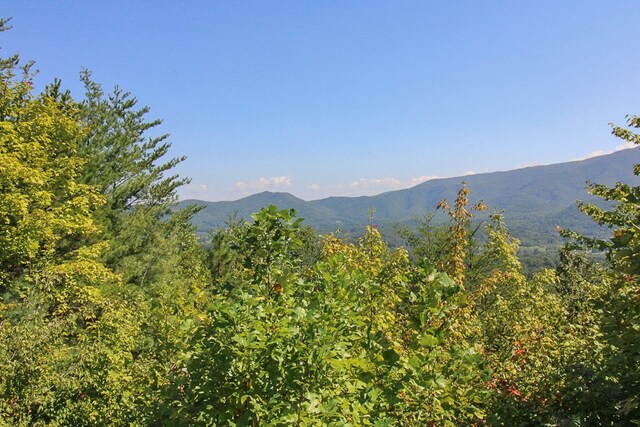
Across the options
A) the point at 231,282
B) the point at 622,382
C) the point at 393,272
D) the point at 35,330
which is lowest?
the point at 622,382

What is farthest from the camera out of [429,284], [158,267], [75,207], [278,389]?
[158,267]

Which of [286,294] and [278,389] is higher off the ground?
[286,294]

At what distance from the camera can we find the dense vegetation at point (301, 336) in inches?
113

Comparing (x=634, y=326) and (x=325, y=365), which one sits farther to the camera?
(x=634, y=326)

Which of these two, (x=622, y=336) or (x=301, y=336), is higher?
(x=301, y=336)

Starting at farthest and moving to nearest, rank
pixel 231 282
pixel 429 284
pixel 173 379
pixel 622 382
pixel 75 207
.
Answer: pixel 75 207 < pixel 231 282 < pixel 622 382 < pixel 173 379 < pixel 429 284

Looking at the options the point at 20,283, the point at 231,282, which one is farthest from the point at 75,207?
the point at 231,282

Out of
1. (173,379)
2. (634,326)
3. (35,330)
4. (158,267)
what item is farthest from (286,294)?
(158,267)

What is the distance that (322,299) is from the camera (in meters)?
3.63

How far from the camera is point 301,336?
117 inches

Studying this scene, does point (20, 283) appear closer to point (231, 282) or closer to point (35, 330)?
point (35, 330)

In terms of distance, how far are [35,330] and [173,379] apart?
5033 mm

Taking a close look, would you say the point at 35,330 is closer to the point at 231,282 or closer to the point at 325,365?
the point at 231,282

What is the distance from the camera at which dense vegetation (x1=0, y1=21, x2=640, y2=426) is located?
2883 millimetres
